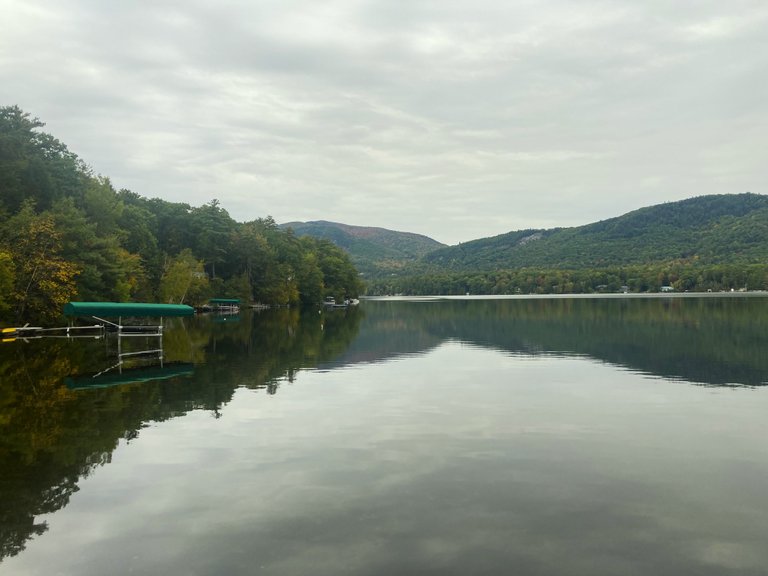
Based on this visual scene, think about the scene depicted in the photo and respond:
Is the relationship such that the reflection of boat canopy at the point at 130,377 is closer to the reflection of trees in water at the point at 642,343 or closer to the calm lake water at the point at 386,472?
the calm lake water at the point at 386,472

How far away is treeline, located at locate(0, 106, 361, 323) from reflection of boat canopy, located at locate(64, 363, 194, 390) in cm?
3215

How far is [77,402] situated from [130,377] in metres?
7.46

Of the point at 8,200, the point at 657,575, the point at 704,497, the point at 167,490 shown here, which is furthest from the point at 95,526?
the point at 8,200

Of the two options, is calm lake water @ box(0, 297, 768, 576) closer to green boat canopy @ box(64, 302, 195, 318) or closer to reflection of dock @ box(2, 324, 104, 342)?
green boat canopy @ box(64, 302, 195, 318)

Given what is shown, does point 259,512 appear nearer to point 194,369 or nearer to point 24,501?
point 24,501

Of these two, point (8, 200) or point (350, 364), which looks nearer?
point (350, 364)

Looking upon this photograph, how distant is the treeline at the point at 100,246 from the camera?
61.5m

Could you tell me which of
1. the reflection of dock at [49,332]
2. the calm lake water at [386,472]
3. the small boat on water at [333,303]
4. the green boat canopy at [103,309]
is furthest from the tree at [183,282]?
the calm lake water at [386,472]

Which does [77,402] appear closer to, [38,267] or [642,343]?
[642,343]

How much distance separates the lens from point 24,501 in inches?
467

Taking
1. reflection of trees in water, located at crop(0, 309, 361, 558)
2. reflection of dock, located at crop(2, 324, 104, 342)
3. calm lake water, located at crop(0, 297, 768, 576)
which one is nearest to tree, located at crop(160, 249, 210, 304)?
reflection of dock, located at crop(2, 324, 104, 342)

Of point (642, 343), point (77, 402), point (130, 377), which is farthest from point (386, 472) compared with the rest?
point (642, 343)

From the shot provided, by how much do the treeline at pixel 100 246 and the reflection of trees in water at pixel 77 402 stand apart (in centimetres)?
1545

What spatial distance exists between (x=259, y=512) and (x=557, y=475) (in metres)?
6.76
